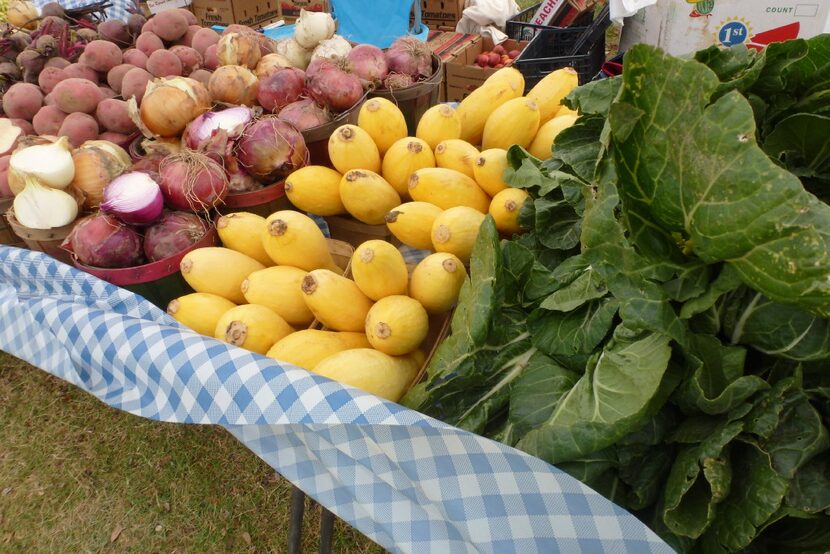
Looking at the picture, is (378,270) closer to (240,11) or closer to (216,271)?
(216,271)

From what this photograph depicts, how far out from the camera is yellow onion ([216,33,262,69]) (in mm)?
2232

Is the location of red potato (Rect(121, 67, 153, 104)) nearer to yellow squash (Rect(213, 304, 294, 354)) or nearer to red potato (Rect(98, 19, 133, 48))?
red potato (Rect(98, 19, 133, 48))

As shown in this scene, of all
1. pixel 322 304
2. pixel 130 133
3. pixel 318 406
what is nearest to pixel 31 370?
pixel 130 133

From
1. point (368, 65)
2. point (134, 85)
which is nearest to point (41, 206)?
point (134, 85)

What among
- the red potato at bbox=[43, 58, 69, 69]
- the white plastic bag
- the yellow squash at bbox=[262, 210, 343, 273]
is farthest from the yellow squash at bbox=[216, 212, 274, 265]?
the white plastic bag

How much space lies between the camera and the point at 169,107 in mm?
1768

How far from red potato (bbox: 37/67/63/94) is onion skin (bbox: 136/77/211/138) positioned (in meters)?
0.85

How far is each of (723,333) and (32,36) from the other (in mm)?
3731

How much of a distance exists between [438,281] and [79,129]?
1.72m

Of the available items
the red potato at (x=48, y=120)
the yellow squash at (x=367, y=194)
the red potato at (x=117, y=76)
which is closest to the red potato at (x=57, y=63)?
the red potato at (x=117, y=76)

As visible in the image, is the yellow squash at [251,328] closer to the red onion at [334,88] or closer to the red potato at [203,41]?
the red onion at [334,88]

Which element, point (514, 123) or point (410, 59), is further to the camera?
point (410, 59)

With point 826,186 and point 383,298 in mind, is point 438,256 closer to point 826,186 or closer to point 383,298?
point 383,298

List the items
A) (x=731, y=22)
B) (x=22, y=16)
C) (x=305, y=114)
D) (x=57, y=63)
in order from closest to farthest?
(x=305, y=114) < (x=57, y=63) < (x=731, y=22) < (x=22, y=16)
